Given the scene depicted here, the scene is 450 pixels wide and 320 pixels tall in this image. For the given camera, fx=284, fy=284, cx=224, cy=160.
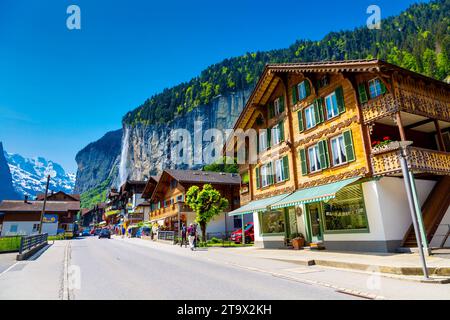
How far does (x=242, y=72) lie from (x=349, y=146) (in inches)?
4147

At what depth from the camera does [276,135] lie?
24.0 metres

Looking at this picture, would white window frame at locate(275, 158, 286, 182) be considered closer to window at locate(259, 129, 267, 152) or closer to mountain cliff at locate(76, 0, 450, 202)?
window at locate(259, 129, 267, 152)

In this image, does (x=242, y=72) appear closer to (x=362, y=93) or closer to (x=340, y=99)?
(x=340, y=99)

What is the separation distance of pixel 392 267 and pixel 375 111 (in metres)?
9.04

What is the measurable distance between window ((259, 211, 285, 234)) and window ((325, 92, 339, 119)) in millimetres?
8967

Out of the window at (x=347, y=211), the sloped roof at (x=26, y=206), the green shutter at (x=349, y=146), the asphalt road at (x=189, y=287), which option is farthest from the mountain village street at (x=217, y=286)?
the sloped roof at (x=26, y=206)

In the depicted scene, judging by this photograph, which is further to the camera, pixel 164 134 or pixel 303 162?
pixel 164 134

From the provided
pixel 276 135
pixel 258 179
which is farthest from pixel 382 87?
pixel 258 179

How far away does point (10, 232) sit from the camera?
178 feet

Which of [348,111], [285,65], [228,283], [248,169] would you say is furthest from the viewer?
[248,169]

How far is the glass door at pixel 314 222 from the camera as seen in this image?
761 inches
